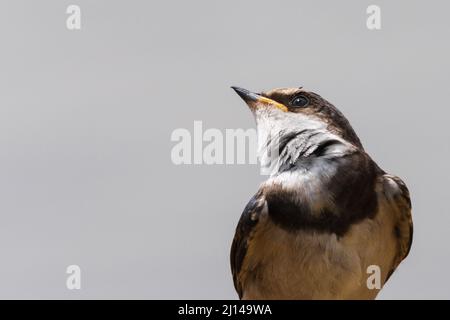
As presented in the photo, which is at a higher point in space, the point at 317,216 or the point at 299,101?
the point at 299,101

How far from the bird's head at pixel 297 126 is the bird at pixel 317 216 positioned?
0.04 ft

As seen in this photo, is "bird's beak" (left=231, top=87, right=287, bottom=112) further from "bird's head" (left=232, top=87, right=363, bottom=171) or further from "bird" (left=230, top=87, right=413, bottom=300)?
"bird" (left=230, top=87, right=413, bottom=300)

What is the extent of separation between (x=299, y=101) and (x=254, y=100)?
0.53 meters

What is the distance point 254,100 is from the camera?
17484mm

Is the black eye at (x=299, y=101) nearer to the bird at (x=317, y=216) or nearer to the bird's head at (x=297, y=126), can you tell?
the bird's head at (x=297, y=126)

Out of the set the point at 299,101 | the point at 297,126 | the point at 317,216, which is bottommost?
the point at 317,216

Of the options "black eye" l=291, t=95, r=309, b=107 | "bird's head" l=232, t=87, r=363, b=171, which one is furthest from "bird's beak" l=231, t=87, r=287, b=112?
"black eye" l=291, t=95, r=309, b=107

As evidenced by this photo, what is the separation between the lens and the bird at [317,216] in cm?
1638

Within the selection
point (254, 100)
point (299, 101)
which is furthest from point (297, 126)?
point (254, 100)

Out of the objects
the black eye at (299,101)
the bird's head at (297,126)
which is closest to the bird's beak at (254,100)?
the bird's head at (297,126)

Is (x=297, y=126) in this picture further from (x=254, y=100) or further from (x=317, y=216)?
(x=317, y=216)

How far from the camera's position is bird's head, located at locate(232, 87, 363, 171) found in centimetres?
1659
